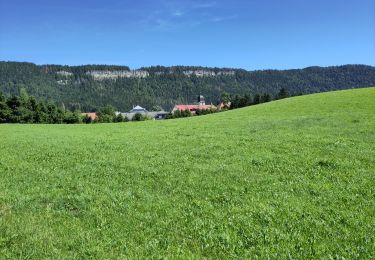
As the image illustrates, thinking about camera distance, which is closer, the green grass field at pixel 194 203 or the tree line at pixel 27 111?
the green grass field at pixel 194 203

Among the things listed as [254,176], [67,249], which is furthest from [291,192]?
[67,249]

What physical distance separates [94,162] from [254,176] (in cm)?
826

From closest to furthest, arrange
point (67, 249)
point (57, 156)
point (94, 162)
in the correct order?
point (67, 249) → point (94, 162) → point (57, 156)

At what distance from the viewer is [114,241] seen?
1012 cm

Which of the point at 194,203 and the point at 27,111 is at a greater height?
the point at 194,203

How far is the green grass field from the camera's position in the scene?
32.0 ft

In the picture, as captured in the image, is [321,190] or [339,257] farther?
[321,190]

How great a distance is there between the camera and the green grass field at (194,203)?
32.0 ft

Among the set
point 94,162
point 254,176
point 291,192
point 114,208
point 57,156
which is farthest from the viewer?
point 57,156

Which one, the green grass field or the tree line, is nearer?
the green grass field

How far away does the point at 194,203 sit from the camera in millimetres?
12953

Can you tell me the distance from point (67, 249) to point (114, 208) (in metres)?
2.98

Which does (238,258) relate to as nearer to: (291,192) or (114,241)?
(114,241)

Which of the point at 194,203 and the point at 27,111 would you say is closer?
the point at 194,203
